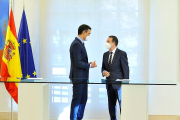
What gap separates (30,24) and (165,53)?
8.71ft

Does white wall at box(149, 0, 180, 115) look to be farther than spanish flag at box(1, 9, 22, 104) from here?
Yes

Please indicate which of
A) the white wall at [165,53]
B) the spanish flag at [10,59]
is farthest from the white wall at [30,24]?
the white wall at [165,53]

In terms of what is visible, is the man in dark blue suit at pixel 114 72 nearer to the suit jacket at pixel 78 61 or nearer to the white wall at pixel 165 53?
the suit jacket at pixel 78 61

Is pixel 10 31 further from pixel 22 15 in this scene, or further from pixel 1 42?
pixel 1 42

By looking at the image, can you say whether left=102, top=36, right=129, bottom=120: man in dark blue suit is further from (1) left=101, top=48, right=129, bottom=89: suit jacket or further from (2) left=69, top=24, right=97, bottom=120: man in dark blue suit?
(2) left=69, top=24, right=97, bottom=120: man in dark blue suit

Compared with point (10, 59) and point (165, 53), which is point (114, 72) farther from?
point (10, 59)

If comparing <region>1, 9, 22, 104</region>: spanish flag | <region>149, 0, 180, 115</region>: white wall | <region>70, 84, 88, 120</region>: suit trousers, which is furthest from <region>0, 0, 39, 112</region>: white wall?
<region>149, 0, 180, 115</region>: white wall

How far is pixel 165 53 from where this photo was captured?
4.38 m

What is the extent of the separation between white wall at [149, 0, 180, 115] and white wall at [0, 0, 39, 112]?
2.27 meters

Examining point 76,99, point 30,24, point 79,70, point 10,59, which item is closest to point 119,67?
point 79,70

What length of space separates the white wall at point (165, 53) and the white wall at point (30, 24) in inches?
89.4

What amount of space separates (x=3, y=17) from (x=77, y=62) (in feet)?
6.52

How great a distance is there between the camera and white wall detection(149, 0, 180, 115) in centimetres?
437

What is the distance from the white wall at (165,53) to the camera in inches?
172
